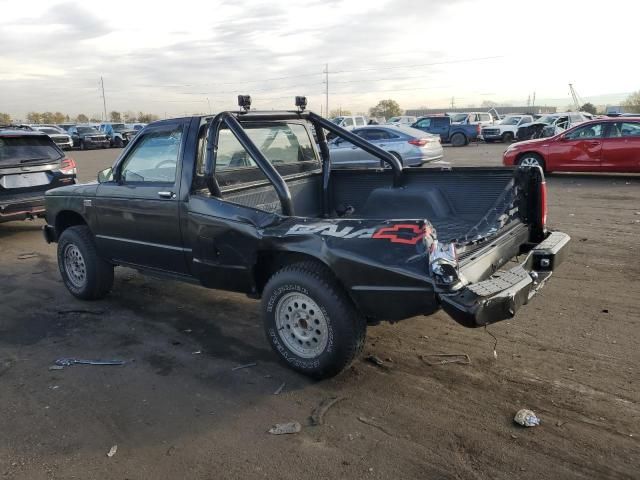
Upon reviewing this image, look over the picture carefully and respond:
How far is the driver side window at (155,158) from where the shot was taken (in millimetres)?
4488

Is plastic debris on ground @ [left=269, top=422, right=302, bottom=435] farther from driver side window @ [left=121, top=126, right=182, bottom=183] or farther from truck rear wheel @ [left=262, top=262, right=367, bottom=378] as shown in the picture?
driver side window @ [left=121, top=126, right=182, bottom=183]

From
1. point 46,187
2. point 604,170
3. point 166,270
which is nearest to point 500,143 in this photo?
point 604,170

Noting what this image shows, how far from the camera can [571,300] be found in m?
4.95

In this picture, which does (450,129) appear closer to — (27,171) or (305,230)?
(27,171)

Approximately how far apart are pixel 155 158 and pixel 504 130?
2889 cm

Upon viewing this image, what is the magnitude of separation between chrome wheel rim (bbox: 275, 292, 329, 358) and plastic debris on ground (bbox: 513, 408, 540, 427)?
4.14 feet

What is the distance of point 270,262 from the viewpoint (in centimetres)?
404

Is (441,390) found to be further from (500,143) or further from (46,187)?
(500,143)

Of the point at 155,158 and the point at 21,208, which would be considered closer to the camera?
the point at 155,158

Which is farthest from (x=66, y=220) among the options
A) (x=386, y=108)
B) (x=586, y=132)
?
(x=386, y=108)

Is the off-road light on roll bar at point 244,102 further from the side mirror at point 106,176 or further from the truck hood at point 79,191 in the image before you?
the truck hood at point 79,191

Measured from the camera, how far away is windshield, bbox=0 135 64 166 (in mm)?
8297

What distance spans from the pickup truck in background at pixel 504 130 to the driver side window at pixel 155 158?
28051 millimetres

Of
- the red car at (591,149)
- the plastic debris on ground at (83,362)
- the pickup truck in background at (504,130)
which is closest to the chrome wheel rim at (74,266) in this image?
the plastic debris on ground at (83,362)
